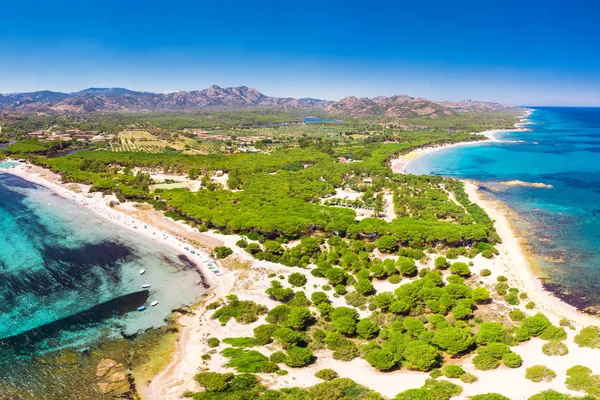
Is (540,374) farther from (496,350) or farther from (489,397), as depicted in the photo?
(489,397)

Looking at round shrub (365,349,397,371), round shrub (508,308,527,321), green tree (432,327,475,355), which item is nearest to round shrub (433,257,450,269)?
round shrub (508,308,527,321)

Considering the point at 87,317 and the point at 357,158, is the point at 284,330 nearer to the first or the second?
the point at 87,317

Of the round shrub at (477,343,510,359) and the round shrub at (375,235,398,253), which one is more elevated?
the round shrub at (375,235,398,253)

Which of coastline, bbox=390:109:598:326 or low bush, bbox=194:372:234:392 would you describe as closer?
low bush, bbox=194:372:234:392

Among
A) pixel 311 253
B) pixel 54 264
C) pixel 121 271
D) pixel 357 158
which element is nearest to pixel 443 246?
pixel 311 253

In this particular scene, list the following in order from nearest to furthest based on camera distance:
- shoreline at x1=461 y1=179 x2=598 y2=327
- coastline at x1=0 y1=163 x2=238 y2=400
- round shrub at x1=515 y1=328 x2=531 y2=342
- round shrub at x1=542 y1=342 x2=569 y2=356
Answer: round shrub at x1=542 y1=342 x2=569 y2=356, coastline at x1=0 y1=163 x2=238 y2=400, round shrub at x1=515 y1=328 x2=531 y2=342, shoreline at x1=461 y1=179 x2=598 y2=327

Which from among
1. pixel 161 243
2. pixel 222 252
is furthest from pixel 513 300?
pixel 161 243

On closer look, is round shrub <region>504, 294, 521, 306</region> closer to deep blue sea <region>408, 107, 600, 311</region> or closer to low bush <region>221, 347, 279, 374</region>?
deep blue sea <region>408, 107, 600, 311</region>
